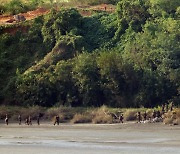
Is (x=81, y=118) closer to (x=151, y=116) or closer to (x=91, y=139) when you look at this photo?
(x=151, y=116)

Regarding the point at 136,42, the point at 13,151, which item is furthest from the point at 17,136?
the point at 136,42

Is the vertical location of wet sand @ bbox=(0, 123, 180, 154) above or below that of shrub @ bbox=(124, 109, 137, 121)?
below

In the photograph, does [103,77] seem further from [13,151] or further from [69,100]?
[13,151]

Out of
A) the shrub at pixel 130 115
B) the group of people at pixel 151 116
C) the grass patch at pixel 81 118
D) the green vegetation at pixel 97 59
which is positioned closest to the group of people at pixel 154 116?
the group of people at pixel 151 116

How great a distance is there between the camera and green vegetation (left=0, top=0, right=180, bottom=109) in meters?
45.6

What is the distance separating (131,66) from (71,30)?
30.6 ft

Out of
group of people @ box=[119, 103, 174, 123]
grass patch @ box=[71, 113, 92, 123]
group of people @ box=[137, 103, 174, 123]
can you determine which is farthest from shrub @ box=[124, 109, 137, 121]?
grass patch @ box=[71, 113, 92, 123]

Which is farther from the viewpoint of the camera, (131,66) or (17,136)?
(131,66)

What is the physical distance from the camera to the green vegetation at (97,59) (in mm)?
45562

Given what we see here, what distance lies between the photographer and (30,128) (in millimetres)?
40562

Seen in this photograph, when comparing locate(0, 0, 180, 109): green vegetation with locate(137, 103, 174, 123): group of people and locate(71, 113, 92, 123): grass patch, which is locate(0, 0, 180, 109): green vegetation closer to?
locate(71, 113, 92, 123): grass patch

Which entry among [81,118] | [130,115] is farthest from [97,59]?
[130,115]

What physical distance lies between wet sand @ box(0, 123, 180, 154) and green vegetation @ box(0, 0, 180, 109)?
4.16 metres

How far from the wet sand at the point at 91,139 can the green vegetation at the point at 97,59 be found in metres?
4.16
